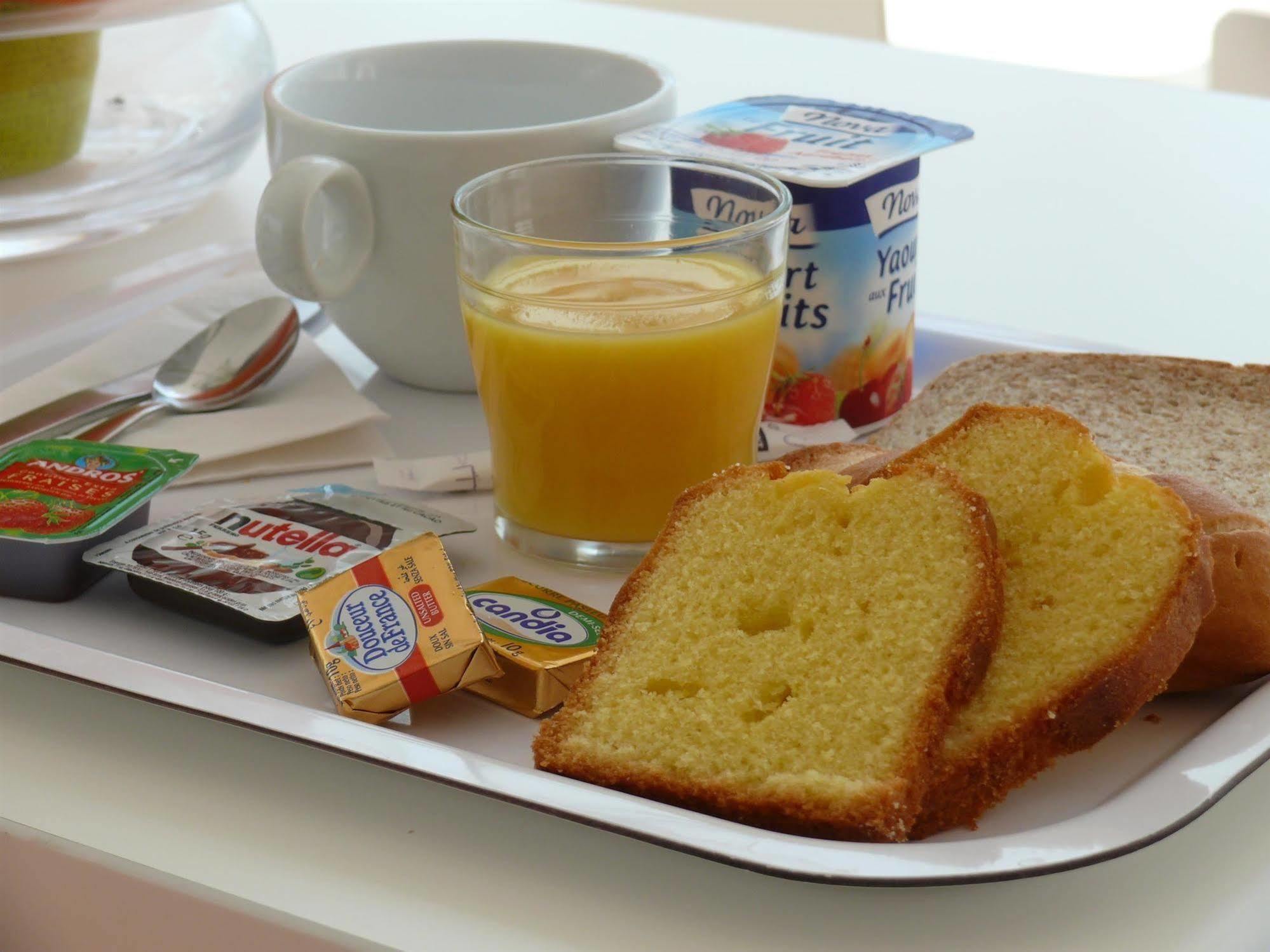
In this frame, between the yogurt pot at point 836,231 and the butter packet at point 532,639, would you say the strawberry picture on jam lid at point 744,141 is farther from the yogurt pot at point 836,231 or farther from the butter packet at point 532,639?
the butter packet at point 532,639

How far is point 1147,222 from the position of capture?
177cm

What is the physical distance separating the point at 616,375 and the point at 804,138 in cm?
35

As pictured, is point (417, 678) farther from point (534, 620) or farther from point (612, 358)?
point (612, 358)

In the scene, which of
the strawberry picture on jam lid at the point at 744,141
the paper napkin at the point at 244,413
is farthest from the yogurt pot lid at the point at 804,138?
the paper napkin at the point at 244,413

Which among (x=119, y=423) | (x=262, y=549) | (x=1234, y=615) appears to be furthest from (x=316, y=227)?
(x=1234, y=615)

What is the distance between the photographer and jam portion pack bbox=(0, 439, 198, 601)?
990mm

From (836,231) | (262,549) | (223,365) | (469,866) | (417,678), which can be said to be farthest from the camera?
(223,365)

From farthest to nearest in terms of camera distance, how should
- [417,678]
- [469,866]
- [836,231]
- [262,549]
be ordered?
[836,231] → [262,549] → [417,678] → [469,866]

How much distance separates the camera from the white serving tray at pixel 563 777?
2.19 ft

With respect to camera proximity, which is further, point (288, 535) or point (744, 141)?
point (744, 141)

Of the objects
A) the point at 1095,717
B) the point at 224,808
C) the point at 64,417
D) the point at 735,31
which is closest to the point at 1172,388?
the point at 1095,717

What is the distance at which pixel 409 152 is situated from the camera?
122cm

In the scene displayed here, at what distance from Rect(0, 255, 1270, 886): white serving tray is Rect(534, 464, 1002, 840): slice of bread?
0.04 metres


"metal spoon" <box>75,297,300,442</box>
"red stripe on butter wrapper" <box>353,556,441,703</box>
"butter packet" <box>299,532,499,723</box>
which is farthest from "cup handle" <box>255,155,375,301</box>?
"red stripe on butter wrapper" <box>353,556,441,703</box>
